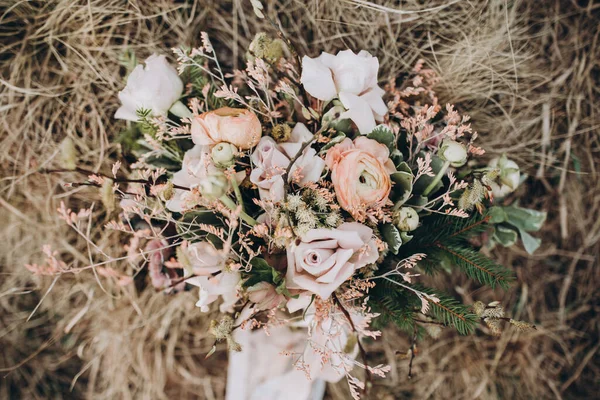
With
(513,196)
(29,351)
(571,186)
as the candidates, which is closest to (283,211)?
(513,196)

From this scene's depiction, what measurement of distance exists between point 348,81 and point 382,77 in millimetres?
266

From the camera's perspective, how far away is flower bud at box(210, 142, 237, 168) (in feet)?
1.67

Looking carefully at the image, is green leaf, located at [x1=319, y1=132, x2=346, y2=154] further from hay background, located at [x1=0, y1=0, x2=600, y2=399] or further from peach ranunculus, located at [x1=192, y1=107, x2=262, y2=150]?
hay background, located at [x1=0, y1=0, x2=600, y2=399]

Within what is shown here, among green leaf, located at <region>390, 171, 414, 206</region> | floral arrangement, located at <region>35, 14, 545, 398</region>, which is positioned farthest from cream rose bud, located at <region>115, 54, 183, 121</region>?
green leaf, located at <region>390, 171, 414, 206</region>

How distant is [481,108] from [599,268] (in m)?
0.59

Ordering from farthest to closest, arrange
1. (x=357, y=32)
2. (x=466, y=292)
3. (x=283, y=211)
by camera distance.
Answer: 1. (x=466, y=292)
2. (x=357, y=32)
3. (x=283, y=211)

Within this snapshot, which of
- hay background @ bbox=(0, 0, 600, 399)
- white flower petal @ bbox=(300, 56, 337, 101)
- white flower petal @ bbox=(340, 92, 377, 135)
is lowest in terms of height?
hay background @ bbox=(0, 0, 600, 399)

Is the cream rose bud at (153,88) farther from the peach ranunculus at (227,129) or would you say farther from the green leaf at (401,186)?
the green leaf at (401,186)

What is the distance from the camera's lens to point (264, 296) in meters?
0.56

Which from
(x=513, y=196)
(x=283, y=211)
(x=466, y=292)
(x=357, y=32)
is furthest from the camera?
(x=466, y=292)

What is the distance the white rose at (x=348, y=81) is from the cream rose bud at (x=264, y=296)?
0.25m

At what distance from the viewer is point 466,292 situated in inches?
43.4

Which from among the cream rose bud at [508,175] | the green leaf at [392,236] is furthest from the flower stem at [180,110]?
the cream rose bud at [508,175]

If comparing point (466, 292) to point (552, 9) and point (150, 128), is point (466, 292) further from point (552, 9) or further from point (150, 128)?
point (150, 128)
